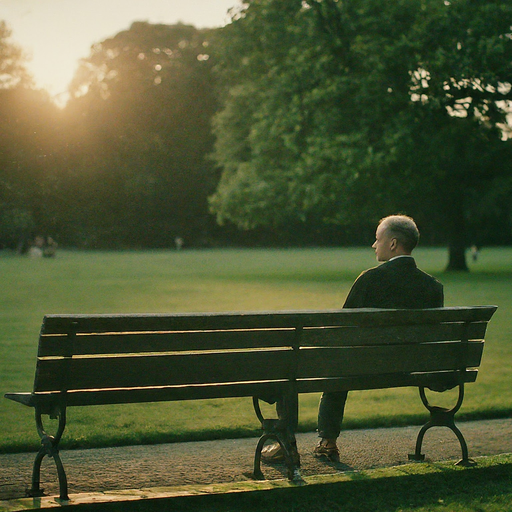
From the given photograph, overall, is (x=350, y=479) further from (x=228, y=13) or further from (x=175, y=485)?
(x=228, y=13)

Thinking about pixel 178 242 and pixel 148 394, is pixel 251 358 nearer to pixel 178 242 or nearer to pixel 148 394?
pixel 148 394

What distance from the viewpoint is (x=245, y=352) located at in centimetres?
405

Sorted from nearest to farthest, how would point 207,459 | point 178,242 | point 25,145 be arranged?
point 207,459, point 25,145, point 178,242

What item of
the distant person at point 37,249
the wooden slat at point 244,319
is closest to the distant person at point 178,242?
the distant person at point 37,249

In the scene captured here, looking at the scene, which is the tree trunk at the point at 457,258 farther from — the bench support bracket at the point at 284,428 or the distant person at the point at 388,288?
the bench support bracket at the point at 284,428

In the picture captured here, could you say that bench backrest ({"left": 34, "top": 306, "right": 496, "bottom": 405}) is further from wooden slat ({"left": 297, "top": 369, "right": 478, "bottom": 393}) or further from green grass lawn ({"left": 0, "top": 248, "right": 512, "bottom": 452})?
green grass lawn ({"left": 0, "top": 248, "right": 512, "bottom": 452})

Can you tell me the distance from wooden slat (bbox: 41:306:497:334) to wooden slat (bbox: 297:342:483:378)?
16cm

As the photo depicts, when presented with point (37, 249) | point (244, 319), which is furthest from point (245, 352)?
point (37, 249)

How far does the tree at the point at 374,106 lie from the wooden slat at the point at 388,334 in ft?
64.4

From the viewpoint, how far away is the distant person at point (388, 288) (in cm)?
448

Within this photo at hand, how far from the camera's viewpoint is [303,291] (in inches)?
784

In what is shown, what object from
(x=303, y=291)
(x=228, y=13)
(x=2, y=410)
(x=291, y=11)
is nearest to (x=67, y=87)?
(x=2, y=410)

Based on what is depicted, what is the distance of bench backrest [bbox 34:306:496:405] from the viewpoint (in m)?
3.74

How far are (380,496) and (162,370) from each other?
119cm
